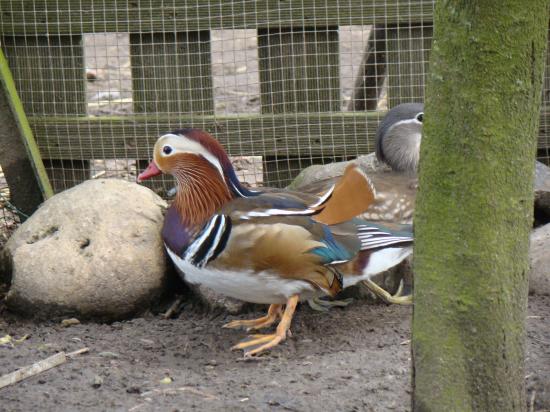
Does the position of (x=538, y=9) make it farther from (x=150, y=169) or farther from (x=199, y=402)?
(x=150, y=169)

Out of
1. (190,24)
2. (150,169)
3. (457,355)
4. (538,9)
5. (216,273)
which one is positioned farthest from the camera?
(190,24)

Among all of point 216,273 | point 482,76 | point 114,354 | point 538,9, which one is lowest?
point 114,354

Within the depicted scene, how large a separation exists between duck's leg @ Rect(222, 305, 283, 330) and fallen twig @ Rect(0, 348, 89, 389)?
0.78 metres

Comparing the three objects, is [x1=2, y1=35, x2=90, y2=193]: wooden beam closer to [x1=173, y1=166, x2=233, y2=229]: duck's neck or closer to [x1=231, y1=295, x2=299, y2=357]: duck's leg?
[x1=173, y1=166, x2=233, y2=229]: duck's neck

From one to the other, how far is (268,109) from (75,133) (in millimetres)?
1192

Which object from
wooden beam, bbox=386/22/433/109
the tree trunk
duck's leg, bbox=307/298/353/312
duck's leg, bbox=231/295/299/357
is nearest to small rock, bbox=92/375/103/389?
duck's leg, bbox=231/295/299/357

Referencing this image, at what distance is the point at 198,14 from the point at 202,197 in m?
1.72

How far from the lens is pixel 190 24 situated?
5734mm

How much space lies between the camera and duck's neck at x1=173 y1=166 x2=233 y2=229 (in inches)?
172

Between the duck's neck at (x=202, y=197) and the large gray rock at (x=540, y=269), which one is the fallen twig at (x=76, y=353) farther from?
the large gray rock at (x=540, y=269)

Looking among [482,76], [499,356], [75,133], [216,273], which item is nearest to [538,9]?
[482,76]

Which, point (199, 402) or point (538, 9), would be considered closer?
point (538, 9)

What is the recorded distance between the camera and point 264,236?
4.16 meters

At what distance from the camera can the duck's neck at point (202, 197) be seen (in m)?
4.37
